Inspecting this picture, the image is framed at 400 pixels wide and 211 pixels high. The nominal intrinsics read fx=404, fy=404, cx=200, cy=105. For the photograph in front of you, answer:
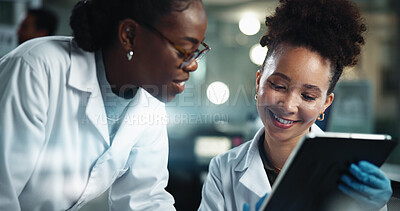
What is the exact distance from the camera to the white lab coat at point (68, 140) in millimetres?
1100

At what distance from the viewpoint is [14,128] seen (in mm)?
1091

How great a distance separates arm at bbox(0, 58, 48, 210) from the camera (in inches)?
42.4

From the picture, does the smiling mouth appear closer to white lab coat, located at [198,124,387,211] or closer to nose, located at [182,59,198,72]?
white lab coat, located at [198,124,387,211]

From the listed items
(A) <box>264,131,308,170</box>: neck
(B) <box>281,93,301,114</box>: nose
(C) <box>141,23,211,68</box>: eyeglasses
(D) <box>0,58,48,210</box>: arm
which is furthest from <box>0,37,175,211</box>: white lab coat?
(B) <box>281,93,301,114</box>: nose

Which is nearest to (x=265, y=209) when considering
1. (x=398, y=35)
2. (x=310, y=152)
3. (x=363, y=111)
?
(x=310, y=152)

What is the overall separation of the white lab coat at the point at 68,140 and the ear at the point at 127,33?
15 centimetres

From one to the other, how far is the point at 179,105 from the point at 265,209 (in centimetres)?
73

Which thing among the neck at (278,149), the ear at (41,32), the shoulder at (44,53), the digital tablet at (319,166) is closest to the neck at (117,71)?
the shoulder at (44,53)

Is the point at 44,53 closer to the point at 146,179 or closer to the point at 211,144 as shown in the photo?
the point at 146,179

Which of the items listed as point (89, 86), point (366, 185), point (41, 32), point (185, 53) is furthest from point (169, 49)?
point (41, 32)

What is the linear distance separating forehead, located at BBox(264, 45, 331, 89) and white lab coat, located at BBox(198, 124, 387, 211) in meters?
0.22

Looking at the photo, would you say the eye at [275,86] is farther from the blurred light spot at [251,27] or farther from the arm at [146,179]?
the arm at [146,179]

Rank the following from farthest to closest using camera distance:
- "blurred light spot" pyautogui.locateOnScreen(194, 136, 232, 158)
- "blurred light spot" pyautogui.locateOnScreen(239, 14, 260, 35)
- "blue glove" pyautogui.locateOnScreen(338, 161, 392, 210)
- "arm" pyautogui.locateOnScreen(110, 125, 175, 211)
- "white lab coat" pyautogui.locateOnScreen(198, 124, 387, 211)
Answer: "blurred light spot" pyautogui.locateOnScreen(194, 136, 232, 158) < "blurred light spot" pyautogui.locateOnScreen(239, 14, 260, 35) < "arm" pyautogui.locateOnScreen(110, 125, 175, 211) < "white lab coat" pyautogui.locateOnScreen(198, 124, 387, 211) < "blue glove" pyautogui.locateOnScreen(338, 161, 392, 210)

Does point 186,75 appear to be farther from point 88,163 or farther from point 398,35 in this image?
point 398,35
